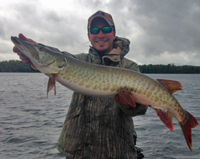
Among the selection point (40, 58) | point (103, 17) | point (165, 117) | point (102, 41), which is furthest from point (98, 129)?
point (103, 17)

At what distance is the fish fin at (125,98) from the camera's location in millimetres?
2543

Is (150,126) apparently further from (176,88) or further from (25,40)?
(25,40)

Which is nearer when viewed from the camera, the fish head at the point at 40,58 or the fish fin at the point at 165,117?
the fish head at the point at 40,58

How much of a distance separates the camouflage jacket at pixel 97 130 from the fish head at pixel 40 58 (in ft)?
1.58

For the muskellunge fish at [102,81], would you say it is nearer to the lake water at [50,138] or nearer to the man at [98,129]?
the man at [98,129]

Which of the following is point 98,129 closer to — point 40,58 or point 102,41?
point 40,58

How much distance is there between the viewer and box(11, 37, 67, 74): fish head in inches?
101

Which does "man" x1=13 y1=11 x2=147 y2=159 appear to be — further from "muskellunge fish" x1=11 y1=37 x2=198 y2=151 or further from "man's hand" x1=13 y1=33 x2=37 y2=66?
"muskellunge fish" x1=11 y1=37 x2=198 y2=151

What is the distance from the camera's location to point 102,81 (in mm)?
2615

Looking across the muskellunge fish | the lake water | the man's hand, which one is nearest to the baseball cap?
the muskellunge fish

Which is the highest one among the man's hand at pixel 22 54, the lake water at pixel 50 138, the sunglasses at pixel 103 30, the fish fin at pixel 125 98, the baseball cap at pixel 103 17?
the baseball cap at pixel 103 17

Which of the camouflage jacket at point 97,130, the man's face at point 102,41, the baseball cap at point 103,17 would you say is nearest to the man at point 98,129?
the camouflage jacket at point 97,130

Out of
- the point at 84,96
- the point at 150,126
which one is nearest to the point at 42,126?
the point at 150,126

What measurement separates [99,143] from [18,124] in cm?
753
